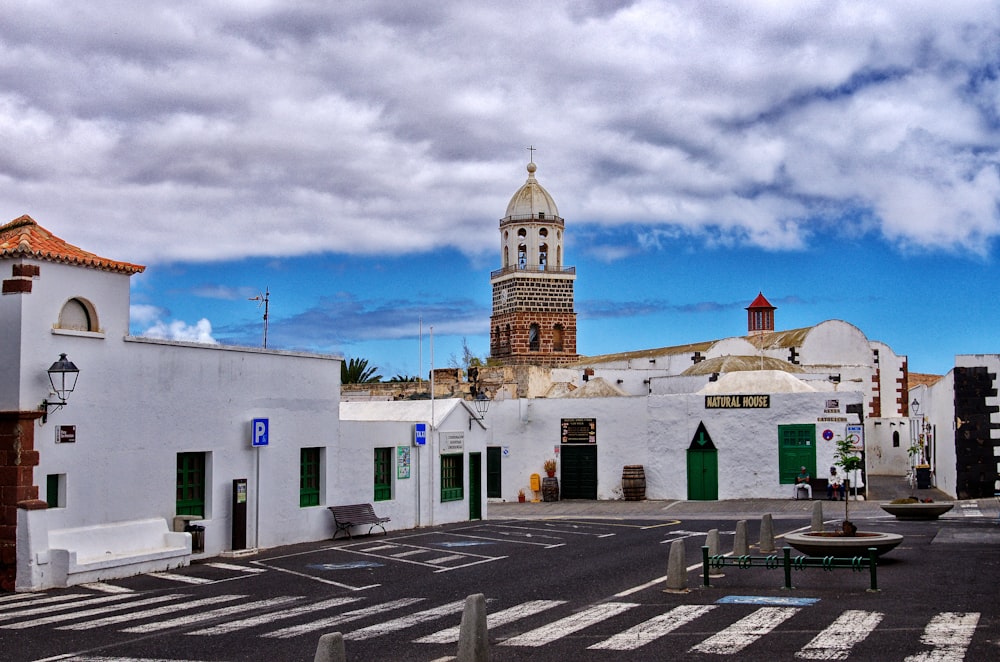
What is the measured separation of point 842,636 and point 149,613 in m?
9.10

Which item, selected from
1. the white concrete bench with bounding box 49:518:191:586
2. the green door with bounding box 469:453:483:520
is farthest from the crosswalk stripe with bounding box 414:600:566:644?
the green door with bounding box 469:453:483:520

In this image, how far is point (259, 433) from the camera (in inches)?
915

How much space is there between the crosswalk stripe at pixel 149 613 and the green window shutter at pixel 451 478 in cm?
1459

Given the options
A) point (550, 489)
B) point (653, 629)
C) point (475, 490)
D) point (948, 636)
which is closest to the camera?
point (948, 636)

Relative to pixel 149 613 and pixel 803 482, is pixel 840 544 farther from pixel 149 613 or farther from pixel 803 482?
pixel 803 482

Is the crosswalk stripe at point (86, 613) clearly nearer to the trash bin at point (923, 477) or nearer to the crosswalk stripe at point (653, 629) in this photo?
the crosswalk stripe at point (653, 629)

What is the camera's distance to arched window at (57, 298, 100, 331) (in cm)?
1938

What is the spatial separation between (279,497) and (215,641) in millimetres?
11628

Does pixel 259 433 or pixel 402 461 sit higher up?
pixel 259 433

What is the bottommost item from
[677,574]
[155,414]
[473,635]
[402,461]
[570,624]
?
[570,624]

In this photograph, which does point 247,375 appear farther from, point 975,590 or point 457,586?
point 975,590

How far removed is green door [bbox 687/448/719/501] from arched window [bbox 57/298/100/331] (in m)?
23.7

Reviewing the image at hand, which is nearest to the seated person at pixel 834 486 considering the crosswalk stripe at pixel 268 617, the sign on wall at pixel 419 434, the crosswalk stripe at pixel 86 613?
the sign on wall at pixel 419 434

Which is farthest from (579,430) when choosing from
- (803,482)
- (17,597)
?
(17,597)
